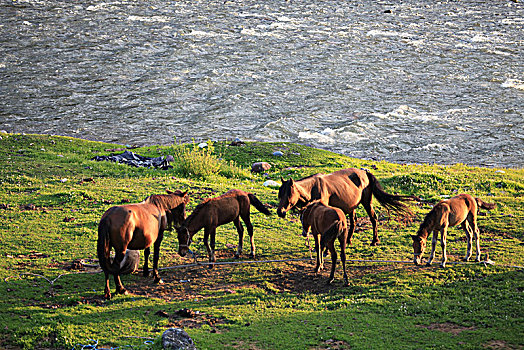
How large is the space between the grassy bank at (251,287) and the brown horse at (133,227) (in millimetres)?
578

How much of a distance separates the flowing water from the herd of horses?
1215 cm

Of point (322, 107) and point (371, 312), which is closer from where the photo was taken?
point (371, 312)

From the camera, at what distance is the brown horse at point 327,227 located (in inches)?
404

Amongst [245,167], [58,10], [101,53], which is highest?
[58,10]

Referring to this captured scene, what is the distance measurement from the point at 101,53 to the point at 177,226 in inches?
1188

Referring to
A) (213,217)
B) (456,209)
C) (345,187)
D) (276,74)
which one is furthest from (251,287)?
(276,74)

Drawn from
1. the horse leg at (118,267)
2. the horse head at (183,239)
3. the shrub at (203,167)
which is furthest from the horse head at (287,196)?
the shrub at (203,167)

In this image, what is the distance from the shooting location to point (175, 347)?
7520mm

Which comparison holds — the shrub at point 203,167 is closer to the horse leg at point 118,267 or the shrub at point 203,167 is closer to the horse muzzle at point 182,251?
the horse muzzle at point 182,251

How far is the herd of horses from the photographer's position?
9297 mm

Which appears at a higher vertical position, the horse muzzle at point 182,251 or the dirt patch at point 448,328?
the horse muzzle at point 182,251

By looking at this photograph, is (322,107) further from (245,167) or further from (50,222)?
(50,222)

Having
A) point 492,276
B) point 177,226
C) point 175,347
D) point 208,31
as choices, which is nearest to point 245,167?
point 177,226

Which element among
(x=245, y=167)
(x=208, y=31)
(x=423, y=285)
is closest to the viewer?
(x=423, y=285)
